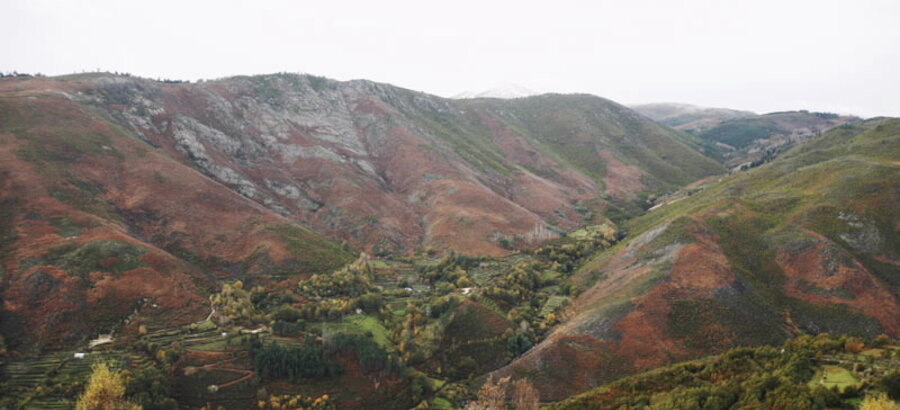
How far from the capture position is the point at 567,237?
137625 mm

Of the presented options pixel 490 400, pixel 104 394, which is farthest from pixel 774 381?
pixel 104 394

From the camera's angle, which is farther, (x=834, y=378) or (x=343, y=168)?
(x=343, y=168)

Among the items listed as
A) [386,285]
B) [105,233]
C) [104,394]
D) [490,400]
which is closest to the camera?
[104,394]

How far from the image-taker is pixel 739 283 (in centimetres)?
7775

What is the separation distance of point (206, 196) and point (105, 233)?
97.0 feet

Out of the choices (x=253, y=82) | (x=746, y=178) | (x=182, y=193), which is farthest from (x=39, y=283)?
(x=746, y=178)

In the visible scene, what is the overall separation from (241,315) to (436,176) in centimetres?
9648

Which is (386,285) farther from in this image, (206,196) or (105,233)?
(105,233)

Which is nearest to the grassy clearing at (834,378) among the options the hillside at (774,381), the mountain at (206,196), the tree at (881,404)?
the hillside at (774,381)

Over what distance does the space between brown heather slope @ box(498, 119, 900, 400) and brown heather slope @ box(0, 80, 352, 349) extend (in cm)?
6307

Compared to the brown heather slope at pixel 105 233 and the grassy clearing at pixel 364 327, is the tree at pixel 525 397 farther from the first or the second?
the brown heather slope at pixel 105 233

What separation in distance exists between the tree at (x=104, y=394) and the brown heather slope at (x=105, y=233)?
16705 millimetres

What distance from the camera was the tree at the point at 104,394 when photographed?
5131 cm

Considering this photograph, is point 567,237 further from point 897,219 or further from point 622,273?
point 897,219
